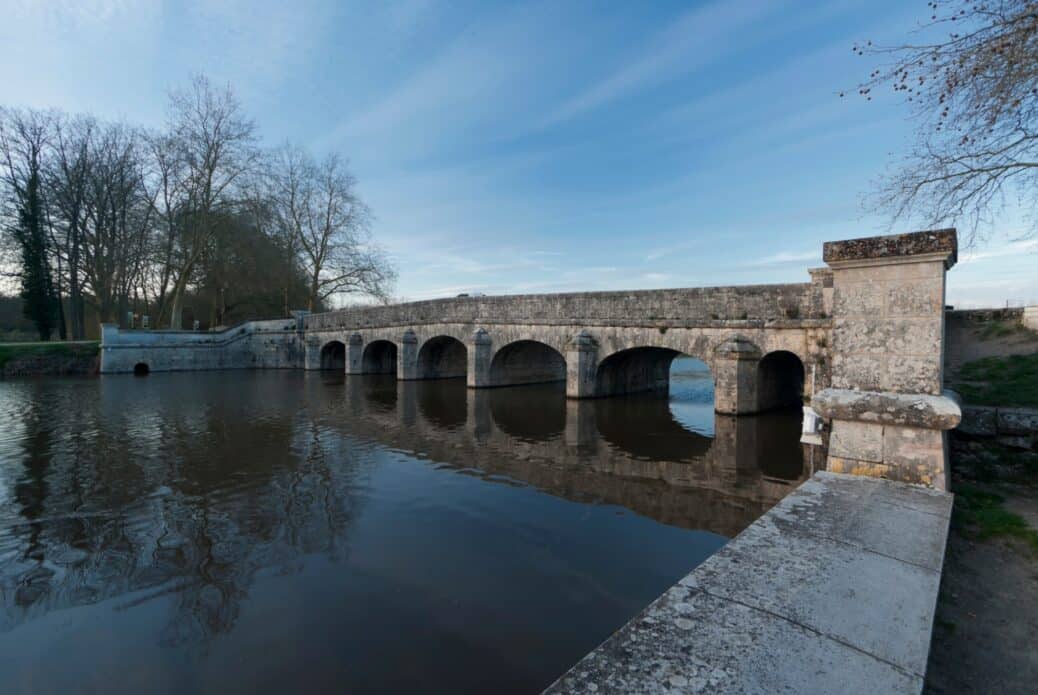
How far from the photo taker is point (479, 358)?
686 inches

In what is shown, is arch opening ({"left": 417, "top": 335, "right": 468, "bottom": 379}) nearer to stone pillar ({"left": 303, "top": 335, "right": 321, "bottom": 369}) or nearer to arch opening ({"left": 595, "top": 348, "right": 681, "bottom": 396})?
arch opening ({"left": 595, "top": 348, "right": 681, "bottom": 396})

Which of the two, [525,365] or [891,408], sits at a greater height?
[891,408]

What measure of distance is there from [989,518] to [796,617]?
6.63 ft

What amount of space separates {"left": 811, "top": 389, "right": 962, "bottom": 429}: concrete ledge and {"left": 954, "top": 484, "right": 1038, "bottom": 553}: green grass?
22.3 inches

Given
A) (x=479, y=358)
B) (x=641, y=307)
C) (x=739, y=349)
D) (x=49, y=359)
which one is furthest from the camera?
(x=49, y=359)

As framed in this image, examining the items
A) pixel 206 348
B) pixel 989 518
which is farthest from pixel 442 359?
pixel 989 518

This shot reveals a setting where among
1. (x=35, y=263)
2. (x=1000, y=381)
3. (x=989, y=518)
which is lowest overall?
(x=989, y=518)

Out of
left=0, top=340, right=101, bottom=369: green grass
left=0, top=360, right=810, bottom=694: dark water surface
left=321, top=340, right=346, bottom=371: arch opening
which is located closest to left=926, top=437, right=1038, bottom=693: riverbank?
left=0, top=360, right=810, bottom=694: dark water surface

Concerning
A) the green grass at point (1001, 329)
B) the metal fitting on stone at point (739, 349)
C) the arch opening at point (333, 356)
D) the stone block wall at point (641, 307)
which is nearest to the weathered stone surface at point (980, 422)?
the green grass at point (1001, 329)

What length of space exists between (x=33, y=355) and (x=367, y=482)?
1044 inches

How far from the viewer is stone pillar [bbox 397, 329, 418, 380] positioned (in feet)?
66.9

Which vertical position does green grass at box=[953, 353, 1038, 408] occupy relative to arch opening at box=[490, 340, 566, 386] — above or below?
above

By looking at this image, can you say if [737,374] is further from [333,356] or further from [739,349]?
[333,356]

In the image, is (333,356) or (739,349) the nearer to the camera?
(739,349)
